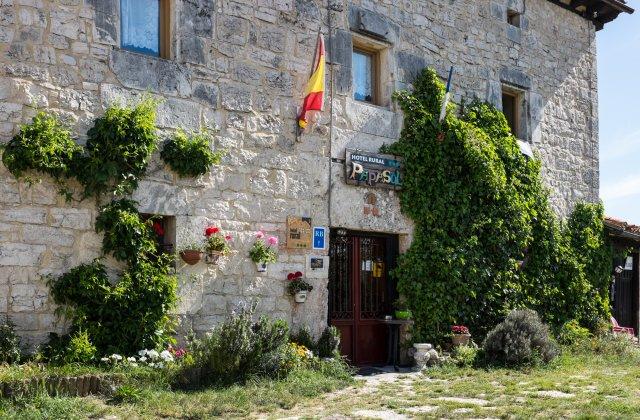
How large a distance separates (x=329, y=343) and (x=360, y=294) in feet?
4.29

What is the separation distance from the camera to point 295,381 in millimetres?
7219

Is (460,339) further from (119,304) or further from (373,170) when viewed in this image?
(119,304)

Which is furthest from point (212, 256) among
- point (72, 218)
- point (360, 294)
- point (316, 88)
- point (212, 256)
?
point (360, 294)

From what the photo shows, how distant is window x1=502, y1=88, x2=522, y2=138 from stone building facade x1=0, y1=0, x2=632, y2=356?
52 centimetres

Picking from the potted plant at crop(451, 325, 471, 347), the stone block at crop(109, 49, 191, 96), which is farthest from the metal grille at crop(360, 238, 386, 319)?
the stone block at crop(109, 49, 191, 96)

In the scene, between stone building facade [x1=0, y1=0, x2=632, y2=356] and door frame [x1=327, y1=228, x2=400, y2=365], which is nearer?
stone building facade [x1=0, y1=0, x2=632, y2=356]

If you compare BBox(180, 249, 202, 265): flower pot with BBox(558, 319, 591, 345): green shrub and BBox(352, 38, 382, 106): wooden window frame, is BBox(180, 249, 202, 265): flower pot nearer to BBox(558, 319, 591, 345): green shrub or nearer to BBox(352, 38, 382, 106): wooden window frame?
BBox(352, 38, 382, 106): wooden window frame

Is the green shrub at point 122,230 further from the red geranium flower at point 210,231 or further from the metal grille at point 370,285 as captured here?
the metal grille at point 370,285

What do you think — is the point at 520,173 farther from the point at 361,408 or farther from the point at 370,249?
the point at 361,408

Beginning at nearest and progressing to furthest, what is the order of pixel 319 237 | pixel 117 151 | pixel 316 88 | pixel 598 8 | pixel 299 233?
1. pixel 117 151
2. pixel 316 88
3. pixel 299 233
4. pixel 319 237
5. pixel 598 8

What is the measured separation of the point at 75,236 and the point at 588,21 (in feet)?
35.8

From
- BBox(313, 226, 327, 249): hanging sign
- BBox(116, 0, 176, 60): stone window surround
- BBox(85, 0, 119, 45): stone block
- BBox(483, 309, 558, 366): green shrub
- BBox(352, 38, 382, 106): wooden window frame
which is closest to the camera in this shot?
BBox(85, 0, 119, 45): stone block

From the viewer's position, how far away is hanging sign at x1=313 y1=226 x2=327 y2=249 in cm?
897

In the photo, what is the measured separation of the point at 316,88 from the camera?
8.68 m
